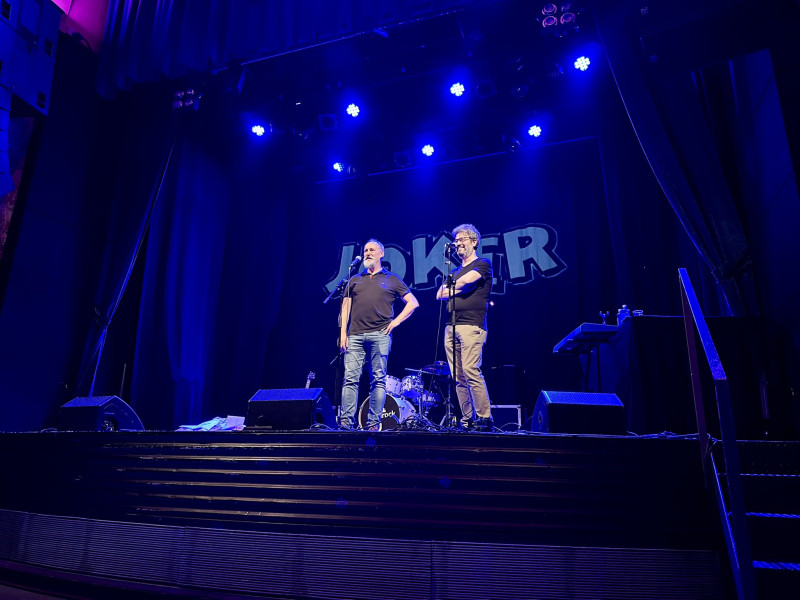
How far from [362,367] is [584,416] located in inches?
88.8

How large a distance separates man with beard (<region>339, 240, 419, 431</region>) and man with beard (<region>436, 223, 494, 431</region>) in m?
0.62

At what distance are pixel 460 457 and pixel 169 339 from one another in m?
6.05

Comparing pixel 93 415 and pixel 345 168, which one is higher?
pixel 345 168

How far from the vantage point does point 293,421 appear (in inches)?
136

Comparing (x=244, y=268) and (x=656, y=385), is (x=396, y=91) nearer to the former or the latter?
(x=244, y=268)

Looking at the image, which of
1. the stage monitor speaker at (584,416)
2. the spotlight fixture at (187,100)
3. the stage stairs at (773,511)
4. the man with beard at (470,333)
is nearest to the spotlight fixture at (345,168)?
the spotlight fixture at (187,100)

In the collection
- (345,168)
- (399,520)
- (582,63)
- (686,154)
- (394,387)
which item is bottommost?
(399,520)

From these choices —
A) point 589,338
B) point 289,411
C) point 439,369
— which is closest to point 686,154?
point 589,338

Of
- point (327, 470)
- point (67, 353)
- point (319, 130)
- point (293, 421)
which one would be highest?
point (319, 130)

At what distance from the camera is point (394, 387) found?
7477 millimetres

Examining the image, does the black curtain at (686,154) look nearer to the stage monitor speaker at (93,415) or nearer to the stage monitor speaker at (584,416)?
the stage monitor speaker at (584,416)

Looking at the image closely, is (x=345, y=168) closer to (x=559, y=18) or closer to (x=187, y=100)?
(x=187, y=100)

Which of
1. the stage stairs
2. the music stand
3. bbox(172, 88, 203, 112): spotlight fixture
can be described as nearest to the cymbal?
the music stand

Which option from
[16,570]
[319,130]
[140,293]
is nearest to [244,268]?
[140,293]
